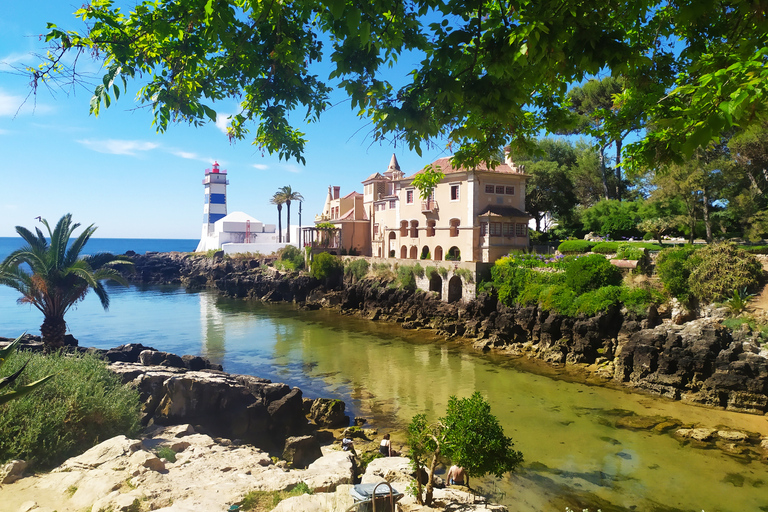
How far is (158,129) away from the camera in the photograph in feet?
17.2

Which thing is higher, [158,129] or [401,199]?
[401,199]

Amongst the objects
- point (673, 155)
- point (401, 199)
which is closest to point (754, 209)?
point (401, 199)

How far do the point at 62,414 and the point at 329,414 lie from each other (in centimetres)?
873

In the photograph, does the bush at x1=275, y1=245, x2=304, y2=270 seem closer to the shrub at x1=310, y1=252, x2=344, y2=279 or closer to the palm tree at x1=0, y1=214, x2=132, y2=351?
the shrub at x1=310, y1=252, x2=344, y2=279

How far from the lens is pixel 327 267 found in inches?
1892

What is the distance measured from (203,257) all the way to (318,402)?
218ft

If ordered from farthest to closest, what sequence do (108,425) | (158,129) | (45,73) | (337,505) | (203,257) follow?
(203,257) < (108,425) < (337,505) < (158,129) < (45,73)

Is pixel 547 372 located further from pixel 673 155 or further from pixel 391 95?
pixel 391 95

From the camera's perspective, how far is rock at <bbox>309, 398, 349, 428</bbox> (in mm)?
16609

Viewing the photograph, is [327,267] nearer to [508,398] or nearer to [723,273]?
[508,398]

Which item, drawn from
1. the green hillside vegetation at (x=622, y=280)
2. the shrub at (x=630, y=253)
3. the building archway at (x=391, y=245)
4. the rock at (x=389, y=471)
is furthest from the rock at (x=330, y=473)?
the building archway at (x=391, y=245)

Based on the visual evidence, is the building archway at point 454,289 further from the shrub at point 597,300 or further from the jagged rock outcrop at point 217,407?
the jagged rock outcrop at point 217,407

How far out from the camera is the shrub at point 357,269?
44188mm

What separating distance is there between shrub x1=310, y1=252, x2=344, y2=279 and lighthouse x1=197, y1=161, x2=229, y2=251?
4818 cm
